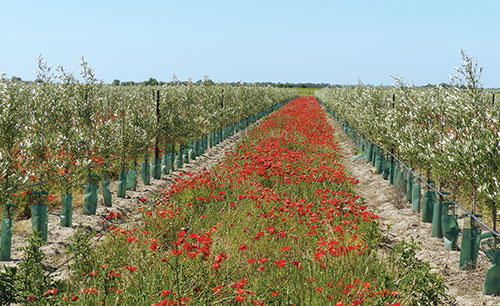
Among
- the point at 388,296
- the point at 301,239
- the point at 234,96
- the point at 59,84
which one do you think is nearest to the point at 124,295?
the point at 388,296

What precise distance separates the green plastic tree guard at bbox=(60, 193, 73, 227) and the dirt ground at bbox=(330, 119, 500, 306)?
5.73 meters

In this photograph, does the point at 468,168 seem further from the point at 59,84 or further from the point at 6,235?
the point at 59,84

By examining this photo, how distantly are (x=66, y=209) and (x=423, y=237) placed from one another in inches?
274

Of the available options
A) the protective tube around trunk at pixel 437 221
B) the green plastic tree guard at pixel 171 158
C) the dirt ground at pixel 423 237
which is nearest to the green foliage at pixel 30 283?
the dirt ground at pixel 423 237

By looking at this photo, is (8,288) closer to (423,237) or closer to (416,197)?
(423,237)

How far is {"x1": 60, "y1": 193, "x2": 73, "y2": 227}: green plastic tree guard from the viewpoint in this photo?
859cm

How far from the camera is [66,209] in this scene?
8.67 m

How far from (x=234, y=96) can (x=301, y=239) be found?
66.8ft

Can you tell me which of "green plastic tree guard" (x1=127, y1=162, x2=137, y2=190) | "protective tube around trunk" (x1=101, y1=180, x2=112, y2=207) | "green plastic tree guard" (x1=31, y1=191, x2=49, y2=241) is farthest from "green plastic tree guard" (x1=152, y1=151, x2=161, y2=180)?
"green plastic tree guard" (x1=31, y1=191, x2=49, y2=241)

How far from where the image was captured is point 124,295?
190 inches

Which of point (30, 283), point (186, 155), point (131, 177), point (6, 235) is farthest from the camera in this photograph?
point (186, 155)

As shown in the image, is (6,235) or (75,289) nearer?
(75,289)

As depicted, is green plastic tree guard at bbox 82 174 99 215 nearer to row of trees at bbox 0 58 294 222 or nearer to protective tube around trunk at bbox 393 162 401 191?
row of trees at bbox 0 58 294 222

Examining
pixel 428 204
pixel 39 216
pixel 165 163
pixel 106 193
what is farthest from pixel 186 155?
pixel 428 204
